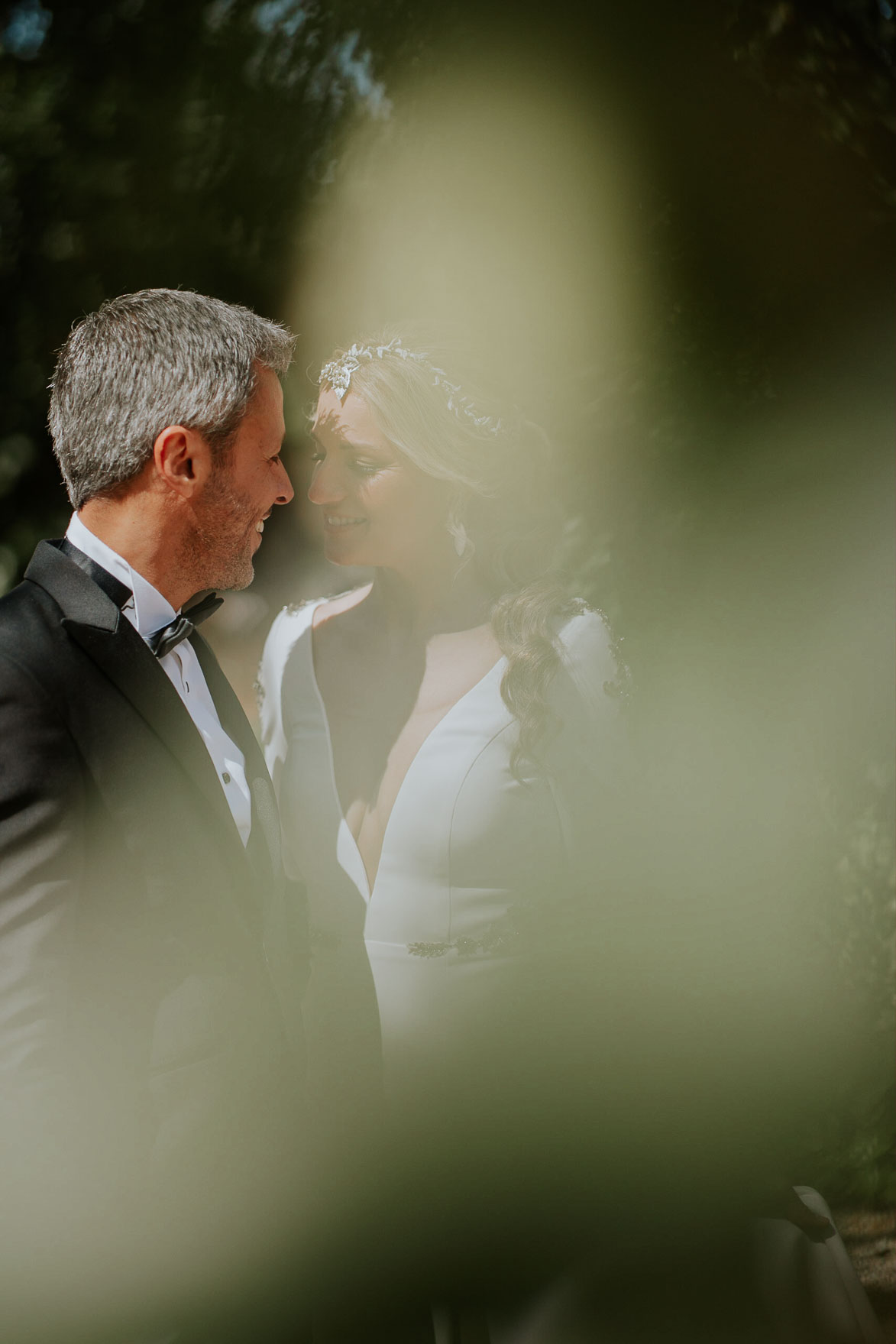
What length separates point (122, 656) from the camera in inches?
50.0

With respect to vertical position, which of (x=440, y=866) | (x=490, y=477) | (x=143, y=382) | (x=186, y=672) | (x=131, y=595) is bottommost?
(x=440, y=866)

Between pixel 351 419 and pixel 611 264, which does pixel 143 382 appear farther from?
pixel 611 264

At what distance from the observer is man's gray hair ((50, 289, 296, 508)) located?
4.39ft

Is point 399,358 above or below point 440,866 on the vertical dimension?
above

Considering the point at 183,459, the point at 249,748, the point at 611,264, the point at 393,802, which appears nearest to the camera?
the point at 183,459

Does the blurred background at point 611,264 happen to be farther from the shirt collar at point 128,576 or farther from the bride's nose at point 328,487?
the shirt collar at point 128,576

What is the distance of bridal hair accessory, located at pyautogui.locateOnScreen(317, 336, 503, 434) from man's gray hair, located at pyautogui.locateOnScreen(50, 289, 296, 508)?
1.37 feet

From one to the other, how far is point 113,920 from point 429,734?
0.77m

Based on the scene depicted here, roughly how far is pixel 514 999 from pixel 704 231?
5.19ft

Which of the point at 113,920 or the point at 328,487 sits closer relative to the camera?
the point at 113,920

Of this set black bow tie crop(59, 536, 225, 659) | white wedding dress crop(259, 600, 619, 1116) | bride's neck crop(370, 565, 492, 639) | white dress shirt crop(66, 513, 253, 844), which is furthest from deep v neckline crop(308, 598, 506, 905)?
black bow tie crop(59, 536, 225, 659)

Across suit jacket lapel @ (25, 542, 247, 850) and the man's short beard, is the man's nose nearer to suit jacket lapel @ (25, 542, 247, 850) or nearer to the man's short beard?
the man's short beard

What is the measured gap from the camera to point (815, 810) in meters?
2.32

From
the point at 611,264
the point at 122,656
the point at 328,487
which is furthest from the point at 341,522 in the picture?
the point at 611,264
